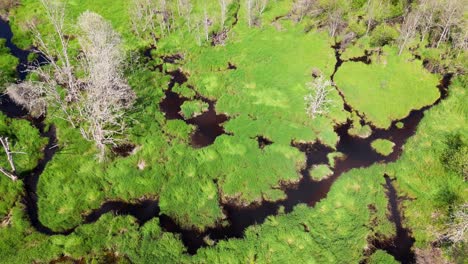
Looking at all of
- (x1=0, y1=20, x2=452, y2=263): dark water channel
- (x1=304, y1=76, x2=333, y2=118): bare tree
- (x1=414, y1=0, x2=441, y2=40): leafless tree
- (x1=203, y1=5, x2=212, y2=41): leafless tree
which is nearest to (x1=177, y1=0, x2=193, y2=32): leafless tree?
(x1=203, y1=5, x2=212, y2=41): leafless tree

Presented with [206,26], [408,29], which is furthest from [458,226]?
[206,26]

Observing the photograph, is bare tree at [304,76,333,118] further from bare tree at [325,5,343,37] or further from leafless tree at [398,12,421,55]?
leafless tree at [398,12,421,55]

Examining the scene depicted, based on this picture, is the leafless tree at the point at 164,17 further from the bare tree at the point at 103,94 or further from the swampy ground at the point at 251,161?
the bare tree at the point at 103,94

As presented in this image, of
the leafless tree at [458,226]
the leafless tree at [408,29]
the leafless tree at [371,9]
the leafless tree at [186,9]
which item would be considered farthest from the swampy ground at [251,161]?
the leafless tree at [186,9]

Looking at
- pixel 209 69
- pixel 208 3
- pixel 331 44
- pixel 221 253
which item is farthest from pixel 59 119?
pixel 331 44

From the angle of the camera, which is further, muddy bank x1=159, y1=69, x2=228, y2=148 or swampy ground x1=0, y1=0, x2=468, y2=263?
muddy bank x1=159, y1=69, x2=228, y2=148

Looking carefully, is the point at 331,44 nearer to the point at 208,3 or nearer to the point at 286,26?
the point at 286,26

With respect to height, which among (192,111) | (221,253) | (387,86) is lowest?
(221,253)
